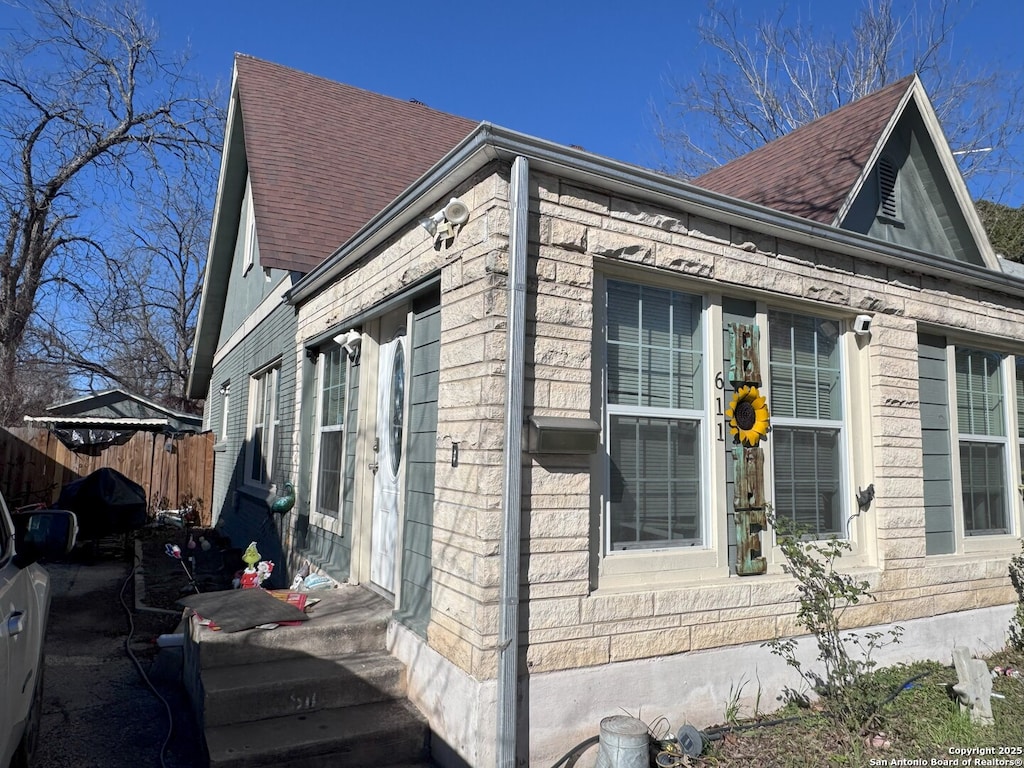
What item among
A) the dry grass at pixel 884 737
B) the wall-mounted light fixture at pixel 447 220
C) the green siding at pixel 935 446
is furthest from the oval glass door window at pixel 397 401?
the green siding at pixel 935 446

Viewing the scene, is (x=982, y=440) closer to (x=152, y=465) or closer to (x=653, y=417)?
(x=653, y=417)

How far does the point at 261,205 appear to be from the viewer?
8.02 metres

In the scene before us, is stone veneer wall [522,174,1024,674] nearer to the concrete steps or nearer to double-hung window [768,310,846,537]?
double-hung window [768,310,846,537]

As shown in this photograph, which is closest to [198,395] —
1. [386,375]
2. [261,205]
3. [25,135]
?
[25,135]

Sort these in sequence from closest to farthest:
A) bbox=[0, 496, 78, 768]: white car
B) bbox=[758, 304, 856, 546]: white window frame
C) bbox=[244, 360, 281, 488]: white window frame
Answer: bbox=[0, 496, 78, 768]: white car, bbox=[758, 304, 856, 546]: white window frame, bbox=[244, 360, 281, 488]: white window frame

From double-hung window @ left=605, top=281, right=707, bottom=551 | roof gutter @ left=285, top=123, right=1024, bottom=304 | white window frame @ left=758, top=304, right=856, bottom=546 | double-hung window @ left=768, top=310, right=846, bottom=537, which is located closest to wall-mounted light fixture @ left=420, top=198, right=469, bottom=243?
roof gutter @ left=285, top=123, right=1024, bottom=304

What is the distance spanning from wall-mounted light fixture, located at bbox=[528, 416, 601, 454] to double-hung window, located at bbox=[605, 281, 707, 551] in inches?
15.4

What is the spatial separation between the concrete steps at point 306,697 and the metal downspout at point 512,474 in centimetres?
→ 77

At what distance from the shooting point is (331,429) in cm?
681

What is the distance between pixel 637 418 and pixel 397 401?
6.48 feet

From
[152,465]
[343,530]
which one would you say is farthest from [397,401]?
[152,465]

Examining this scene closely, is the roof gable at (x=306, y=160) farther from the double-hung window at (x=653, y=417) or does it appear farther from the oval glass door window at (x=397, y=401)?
the double-hung window at (x=653, y=417)

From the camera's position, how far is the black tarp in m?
10.5

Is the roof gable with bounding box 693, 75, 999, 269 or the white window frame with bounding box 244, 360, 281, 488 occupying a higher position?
the roof gable with bounding box 693, 75, 999, 269
